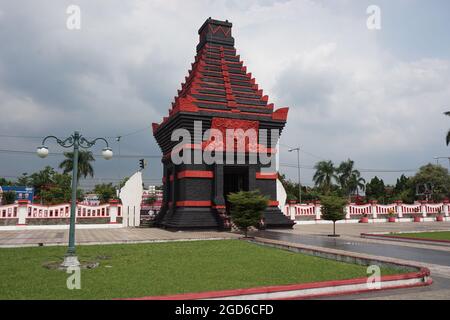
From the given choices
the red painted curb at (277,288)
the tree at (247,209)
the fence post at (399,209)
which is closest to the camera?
the red painted curb at (277,288)

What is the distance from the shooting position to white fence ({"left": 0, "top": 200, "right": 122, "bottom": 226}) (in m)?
23.8

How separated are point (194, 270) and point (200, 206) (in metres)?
14.3

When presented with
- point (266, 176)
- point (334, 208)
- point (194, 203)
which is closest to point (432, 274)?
point (334, 208)

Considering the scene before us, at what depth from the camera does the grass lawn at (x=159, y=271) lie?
7047mm

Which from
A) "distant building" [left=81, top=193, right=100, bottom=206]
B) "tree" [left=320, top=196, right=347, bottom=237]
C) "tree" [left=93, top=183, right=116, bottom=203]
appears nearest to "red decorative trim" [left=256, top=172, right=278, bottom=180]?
"tree" [left=320, top=196, right=347, bottom=237]

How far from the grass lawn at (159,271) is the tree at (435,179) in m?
58.1

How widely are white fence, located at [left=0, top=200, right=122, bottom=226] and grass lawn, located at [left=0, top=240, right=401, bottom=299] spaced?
1194 cm

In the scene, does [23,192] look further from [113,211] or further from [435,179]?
[435,179]

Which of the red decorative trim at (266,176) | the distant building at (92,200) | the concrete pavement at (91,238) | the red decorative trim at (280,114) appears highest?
the red decorative trim at (280,114)

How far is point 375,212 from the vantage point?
34.1 m

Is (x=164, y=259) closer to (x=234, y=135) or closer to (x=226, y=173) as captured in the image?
(x=234, y=135)

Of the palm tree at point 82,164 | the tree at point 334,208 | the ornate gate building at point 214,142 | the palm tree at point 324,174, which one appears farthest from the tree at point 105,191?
the tree at point 334,208

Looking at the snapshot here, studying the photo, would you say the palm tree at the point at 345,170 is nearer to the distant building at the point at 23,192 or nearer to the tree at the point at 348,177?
the tree at the point at 348,177

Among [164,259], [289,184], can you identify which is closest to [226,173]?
[164,259]
